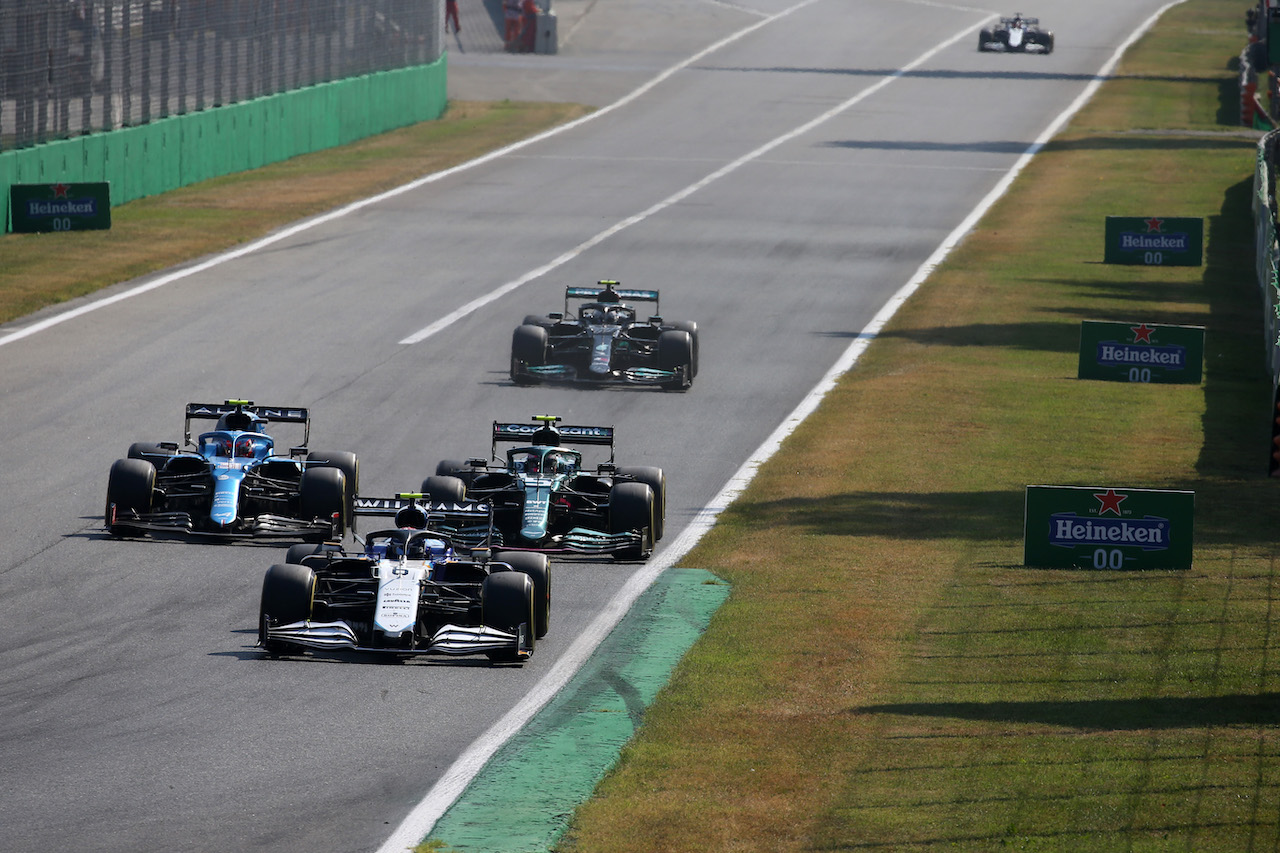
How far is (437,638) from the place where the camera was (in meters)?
14.5

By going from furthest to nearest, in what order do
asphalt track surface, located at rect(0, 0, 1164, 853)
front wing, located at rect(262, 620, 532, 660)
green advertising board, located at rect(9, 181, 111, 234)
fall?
green advertising board, located at rect(9, 181, 111, 234), front wing, located at rect(262, 620, 532, 660), asphalt track surface, located at rect(0, 0, 1164, 853)

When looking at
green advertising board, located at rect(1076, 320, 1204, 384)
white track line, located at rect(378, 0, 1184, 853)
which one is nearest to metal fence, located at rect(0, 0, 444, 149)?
white track line, located at rect(378, 0, 1184, 853)

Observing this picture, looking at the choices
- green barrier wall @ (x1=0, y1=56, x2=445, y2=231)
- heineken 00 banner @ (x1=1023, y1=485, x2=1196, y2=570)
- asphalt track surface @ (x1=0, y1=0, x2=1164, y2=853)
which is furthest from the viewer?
green barrier wall @ (x1=0, y1=56, x2=445, y2=231)

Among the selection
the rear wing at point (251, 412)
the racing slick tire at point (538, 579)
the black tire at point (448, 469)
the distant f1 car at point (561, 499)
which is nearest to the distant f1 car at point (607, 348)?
the rear wing at point (251, 412)

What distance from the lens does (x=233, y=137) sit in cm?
4569

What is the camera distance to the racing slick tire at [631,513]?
1773 cm

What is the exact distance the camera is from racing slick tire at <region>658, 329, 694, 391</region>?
25.7 m

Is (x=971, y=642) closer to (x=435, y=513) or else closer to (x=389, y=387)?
(x=435, y=513)

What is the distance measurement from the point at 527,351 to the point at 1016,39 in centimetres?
5636

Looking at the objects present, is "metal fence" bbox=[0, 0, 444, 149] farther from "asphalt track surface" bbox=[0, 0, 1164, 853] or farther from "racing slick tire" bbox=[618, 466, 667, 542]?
"racing slick tire" bbox=[618, 466, 667, 542]

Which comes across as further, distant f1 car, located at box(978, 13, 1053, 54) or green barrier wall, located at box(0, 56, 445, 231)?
distant f1 car, located at box(978, 13, 1053, 54)

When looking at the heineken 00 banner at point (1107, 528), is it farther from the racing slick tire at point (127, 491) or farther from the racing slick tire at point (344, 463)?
the racing slick tire at point (127, 491)

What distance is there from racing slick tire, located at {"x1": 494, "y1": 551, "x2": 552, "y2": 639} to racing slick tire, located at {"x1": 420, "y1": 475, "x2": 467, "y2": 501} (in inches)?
103

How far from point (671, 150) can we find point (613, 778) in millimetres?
42984
